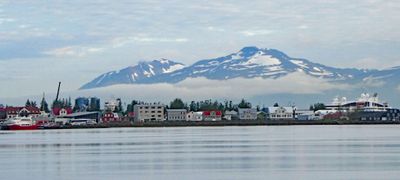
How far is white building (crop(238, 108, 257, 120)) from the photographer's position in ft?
487

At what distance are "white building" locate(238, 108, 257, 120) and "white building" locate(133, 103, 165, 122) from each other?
16.1m

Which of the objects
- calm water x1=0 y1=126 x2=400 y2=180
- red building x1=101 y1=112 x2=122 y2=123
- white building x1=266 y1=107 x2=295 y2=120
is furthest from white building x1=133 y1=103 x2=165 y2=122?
calm water x1=0 y1=126 x2=400 y2=180

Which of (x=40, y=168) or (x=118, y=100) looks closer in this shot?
(x=40, y=168)

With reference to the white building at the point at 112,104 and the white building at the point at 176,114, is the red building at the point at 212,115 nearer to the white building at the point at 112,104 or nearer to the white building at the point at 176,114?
the white building at the point at 176,114

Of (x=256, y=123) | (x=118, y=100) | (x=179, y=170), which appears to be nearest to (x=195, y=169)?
(x=179, y=170)

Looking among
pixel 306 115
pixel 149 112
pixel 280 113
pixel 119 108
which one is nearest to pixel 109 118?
pixel 149 112

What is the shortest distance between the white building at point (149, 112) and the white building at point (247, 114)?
16.1 meters

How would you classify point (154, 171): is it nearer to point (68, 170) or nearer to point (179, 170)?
point (179, 170)

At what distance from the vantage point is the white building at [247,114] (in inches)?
5846

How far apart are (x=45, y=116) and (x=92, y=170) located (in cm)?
10349

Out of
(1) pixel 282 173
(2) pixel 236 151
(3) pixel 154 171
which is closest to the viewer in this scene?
(1) pixel 282 173

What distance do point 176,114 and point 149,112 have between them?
5.59 m

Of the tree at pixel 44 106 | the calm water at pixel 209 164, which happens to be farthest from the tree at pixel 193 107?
the calm water at pixel 209 164

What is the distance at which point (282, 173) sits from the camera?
2417 cm
